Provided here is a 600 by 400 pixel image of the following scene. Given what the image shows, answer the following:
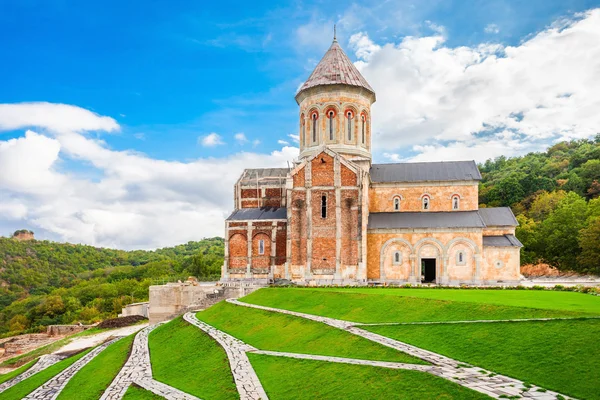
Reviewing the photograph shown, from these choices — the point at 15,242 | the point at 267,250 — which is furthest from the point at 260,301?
the point at 15,242

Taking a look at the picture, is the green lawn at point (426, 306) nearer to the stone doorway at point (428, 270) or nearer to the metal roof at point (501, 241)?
the stone doorway at point (428, 270)

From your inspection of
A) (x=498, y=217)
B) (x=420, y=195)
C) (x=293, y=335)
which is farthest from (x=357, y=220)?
(x=293, y=335)

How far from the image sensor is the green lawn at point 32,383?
59.0 feet

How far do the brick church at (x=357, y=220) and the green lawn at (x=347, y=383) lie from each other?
21238mm

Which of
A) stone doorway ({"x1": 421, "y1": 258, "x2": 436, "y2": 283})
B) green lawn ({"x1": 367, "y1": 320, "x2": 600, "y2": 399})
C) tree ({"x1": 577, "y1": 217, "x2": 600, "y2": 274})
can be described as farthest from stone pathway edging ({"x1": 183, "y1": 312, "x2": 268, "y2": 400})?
tree ({"x1": 577, "y1": 217, "x2": 600, "y2": 274})

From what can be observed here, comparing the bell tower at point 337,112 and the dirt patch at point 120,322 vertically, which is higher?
the bell tower at point 337,112

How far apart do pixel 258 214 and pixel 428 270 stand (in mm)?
13260

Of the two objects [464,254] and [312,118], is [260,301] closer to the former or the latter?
[464,254]

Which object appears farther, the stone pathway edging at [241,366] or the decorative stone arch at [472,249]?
the decorative stone arch at [472,249]

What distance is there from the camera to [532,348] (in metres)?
A: 11.0

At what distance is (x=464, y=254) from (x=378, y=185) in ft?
27.5

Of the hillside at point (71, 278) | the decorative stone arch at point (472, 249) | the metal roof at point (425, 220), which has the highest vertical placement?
the metal roof at point (425, 220)

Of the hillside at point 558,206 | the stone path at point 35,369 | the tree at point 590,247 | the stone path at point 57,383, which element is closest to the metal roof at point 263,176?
the stone path at point 35,369

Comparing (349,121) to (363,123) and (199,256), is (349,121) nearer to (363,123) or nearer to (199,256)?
(363,123)
